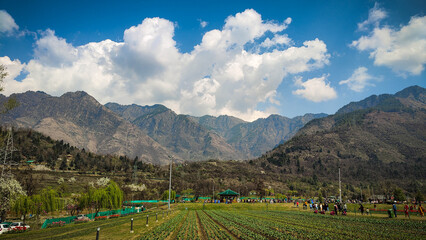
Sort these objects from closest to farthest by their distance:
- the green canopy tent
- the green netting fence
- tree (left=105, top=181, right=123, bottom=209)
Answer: the green netting fence, tree (left=105, top=181, right=123, bottom=209), the green canopy tent

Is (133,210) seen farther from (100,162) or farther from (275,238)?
(100,162)

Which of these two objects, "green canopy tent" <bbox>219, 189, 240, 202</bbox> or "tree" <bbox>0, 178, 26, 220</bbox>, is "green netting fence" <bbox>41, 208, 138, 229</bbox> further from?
"green canopy tent" <bbox>219, 189, 240, 202</bbox>

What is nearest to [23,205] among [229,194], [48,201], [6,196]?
[6,196]

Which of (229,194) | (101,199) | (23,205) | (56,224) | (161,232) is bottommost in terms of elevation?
(229,194)

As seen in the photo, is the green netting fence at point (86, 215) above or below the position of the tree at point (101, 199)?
below

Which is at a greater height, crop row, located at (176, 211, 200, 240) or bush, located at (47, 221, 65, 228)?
crop row, located at (176, 211, 200, 240)

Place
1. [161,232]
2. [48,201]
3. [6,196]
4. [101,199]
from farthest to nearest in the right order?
[101,199]
[48,201]
[6,196]
[161,232]

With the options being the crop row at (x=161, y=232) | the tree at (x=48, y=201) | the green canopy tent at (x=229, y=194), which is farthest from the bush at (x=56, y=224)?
the green canopy tent at (x=229, y=194)

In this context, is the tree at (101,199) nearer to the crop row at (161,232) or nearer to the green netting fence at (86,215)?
the green netting fence at (86,215)

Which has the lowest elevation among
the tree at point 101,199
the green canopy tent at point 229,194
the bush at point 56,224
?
the green canopy tent at point 229,194

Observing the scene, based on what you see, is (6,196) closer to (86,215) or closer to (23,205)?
(23,205)

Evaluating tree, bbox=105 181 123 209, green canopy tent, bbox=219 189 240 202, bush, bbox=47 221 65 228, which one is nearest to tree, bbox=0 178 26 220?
bush, bbox=47 221 65 228

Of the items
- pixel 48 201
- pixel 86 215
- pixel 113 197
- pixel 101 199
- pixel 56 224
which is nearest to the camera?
pixel 56 224

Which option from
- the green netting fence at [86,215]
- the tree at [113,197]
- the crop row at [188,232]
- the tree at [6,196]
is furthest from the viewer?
the tree at [113,197]
